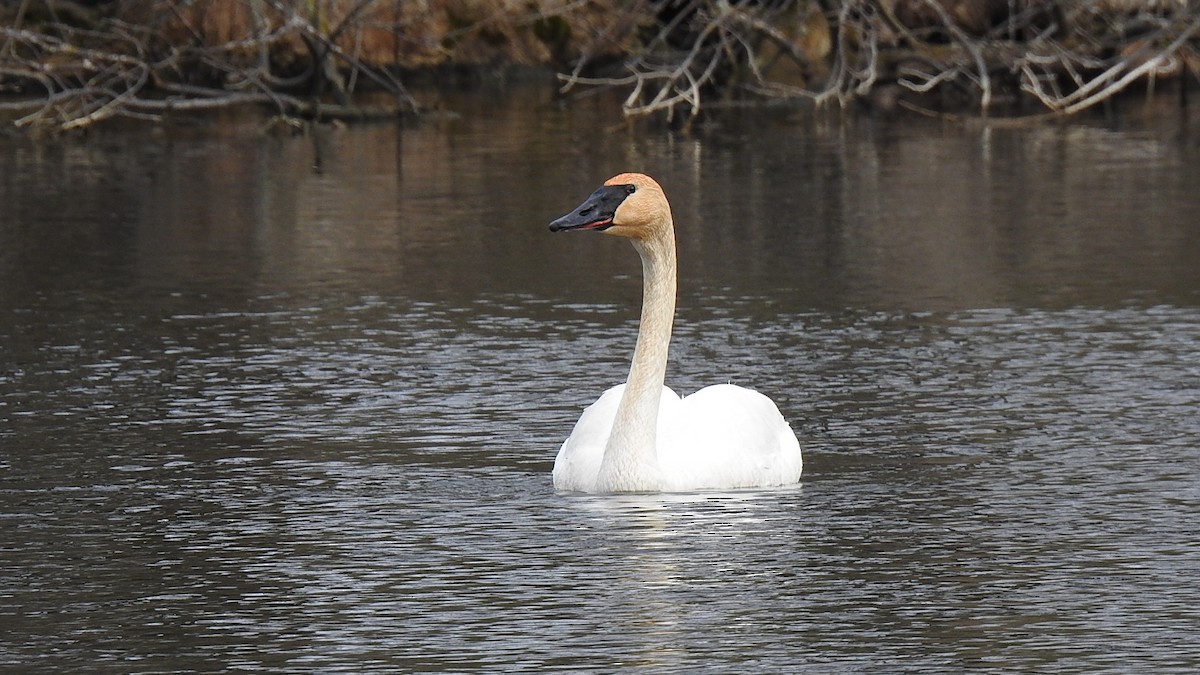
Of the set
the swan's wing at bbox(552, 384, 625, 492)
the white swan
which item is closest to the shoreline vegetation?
the white swan

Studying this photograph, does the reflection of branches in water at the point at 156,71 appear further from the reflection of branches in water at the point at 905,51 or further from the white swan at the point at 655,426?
the white swan at the point at 655,426

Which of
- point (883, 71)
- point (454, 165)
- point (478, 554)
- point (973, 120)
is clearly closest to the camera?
point (478, 554)

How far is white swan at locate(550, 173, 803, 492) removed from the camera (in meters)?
8.76

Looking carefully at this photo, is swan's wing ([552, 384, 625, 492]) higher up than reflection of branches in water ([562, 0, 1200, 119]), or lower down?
lower down

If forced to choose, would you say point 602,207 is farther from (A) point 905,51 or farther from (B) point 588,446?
(A) point 905,51

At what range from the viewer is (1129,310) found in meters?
13.1

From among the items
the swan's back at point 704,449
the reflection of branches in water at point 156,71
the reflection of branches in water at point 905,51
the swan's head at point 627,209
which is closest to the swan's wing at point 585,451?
the swan's back at point 704,449

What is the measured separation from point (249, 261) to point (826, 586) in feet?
30.6

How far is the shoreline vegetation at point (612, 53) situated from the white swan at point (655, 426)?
1470cm

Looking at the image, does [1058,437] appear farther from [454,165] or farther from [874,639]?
[454,165]

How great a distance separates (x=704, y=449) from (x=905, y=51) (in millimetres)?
19145

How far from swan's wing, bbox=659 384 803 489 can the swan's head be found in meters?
0.75

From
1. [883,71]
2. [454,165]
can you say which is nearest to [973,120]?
[883,71]

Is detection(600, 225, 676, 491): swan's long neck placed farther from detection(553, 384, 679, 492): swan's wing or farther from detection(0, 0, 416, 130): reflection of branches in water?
detection(0, 0, 416, 130): reflection of branches in water
